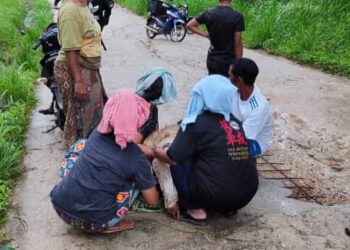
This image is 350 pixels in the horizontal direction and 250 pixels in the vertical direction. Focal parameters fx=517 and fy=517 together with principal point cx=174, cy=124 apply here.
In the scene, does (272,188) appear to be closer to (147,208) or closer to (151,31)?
(147,208)

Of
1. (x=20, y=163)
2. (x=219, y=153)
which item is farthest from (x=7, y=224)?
(x=219, y=153)

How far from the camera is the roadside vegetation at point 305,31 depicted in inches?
371

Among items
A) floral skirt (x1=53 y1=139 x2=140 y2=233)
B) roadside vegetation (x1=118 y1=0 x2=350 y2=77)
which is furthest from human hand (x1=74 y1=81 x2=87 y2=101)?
roadside vegetation (x1=118 y1=0 x2=350 y2=77)

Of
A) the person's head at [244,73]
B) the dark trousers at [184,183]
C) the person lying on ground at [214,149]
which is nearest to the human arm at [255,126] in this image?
the person's head at [244,73]

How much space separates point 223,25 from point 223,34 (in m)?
0.09

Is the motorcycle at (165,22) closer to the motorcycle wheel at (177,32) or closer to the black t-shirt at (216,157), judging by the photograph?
the motorcycle wheel at (177,32)

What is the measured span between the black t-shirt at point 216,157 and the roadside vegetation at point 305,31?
18.0 feet

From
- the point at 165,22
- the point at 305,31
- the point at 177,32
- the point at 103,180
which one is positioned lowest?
the point at 177,32

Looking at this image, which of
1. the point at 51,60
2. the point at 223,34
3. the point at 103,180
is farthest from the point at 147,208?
the point at 51,60

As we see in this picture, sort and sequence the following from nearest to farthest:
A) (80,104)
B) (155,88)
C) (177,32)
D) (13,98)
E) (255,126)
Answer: (155,88) → (255,126) → (80,104) → (13,98) → (177,32)

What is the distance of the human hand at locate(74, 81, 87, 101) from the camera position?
14.8 feet

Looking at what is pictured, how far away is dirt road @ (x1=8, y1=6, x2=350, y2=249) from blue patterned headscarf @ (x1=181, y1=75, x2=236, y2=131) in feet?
2.73

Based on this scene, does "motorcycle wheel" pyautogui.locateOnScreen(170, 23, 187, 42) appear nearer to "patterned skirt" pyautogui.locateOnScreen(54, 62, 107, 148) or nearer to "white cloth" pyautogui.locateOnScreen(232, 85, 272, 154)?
"patterned skirt" pyautogui.locateOnScreen(54, 62, 107, 148)

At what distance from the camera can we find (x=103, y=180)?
11.4 ft
